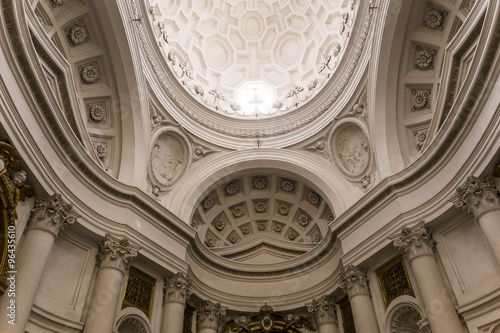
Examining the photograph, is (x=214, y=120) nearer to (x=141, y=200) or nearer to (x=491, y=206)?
(x=141, y=200)

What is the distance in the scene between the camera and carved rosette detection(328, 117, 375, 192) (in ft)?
44.4

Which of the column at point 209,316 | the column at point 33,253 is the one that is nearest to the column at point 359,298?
the column at point 209,316

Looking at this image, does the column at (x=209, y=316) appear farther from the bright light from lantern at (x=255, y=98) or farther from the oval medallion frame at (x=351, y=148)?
the bright light from lantern at (x=255, y=98)

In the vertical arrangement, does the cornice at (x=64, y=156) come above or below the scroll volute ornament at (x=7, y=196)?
above

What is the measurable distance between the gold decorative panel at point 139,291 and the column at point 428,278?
762 centimetres

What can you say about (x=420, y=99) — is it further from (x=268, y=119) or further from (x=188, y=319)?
(x=188, y=319)

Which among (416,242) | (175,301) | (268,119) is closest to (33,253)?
(175,301)

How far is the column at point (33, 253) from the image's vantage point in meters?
7.47

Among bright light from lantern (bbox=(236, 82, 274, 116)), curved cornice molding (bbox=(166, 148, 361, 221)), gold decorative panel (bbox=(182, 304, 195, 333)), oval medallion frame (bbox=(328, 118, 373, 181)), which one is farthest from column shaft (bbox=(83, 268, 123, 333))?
bright light from lantern (bbox=(236, 82, 274, 116))

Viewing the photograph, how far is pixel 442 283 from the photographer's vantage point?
9.50 metres

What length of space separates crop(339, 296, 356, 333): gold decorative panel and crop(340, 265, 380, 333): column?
102 centimetres

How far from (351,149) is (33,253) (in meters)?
11.5

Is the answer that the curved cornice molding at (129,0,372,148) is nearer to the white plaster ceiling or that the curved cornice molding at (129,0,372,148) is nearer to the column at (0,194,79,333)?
the white plaster ceiling

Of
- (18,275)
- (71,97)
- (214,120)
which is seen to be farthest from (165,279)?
(214,120)
